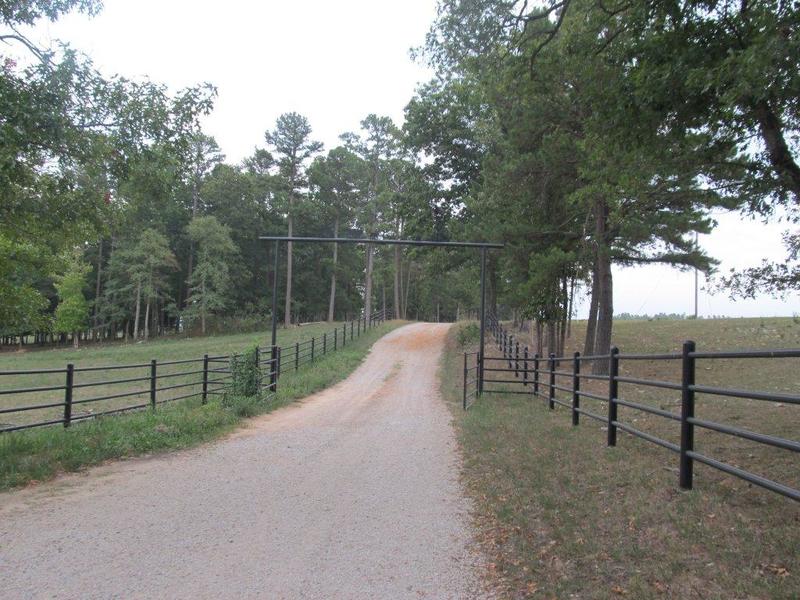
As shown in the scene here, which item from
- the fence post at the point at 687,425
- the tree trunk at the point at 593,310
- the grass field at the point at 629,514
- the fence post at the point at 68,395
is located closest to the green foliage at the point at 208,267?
the tree trunk at the point at 593,310

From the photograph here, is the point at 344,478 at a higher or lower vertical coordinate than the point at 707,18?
lower

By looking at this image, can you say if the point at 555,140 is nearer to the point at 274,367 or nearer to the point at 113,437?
the point at 274,367

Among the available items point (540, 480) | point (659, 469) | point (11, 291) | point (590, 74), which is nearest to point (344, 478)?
point (540, 480)

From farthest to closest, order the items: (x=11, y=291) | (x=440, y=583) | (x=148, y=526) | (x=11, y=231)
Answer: (x=11, y=291)
(x=11, y=231)
(x=148, y=526)
(x=440, y=583)

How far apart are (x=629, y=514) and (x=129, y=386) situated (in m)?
18.2

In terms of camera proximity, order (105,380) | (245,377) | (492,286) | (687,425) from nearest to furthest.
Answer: (687,425), (245,377), (105,380), (492,286)

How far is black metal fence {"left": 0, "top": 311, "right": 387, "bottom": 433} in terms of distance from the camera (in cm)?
795

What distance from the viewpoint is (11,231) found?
379 inches

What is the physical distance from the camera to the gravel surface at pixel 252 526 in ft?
11.5

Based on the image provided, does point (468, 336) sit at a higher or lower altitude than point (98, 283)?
lower

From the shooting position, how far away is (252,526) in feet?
14.9

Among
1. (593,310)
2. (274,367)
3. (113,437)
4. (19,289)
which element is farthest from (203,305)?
(113,437)

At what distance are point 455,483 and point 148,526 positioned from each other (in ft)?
10.4

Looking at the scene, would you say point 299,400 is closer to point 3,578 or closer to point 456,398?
point 456,398
